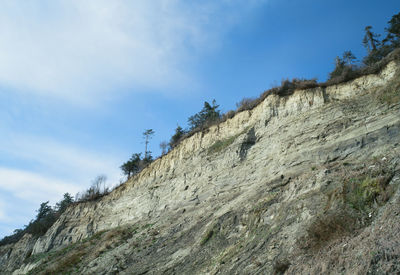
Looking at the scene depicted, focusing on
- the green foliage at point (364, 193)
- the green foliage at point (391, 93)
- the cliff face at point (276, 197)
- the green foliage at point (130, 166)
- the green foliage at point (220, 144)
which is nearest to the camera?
the cliff face at point (276, 197)

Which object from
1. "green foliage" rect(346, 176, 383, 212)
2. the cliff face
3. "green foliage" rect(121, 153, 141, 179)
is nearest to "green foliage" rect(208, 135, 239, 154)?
the cliff face

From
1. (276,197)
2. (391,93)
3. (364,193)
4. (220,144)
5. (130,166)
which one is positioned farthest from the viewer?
(130,166)

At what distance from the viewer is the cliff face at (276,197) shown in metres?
9.04

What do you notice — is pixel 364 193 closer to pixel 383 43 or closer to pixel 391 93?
pixel 391 93

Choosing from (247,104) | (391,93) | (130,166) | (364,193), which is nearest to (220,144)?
(247,104)

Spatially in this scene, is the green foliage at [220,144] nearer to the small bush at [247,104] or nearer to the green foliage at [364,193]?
the small bush at [247,104]

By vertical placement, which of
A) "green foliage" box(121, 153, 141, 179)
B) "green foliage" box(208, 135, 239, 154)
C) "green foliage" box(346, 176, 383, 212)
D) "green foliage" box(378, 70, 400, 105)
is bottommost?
"green foliage" box(346, 176, 383, 212)

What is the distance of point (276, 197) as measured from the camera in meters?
13.5

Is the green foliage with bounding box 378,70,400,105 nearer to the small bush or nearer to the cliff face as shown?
the cliff face

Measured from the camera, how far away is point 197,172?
73.3 ft

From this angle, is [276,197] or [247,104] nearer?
[276,197]

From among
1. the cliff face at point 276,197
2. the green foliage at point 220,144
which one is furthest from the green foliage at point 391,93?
the green foliage at point 220,144

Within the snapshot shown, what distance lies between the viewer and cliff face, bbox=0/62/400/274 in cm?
904

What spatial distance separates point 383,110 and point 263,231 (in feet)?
26.7
